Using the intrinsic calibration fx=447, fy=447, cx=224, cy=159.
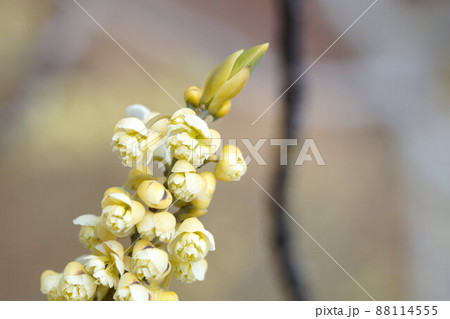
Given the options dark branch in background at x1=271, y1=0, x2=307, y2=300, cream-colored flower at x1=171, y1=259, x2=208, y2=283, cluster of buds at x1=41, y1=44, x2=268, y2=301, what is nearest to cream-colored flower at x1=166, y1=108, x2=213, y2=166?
cluster of buds at x1=41, y1=44, x2=268, y2=301

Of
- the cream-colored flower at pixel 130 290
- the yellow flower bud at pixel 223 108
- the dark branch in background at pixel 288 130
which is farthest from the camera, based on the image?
the dark branch in background at pixel 288 130

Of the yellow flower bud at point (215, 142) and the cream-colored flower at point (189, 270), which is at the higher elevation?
the yellow flower bud at point (215, 142)

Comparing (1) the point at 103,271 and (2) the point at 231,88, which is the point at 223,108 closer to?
(2) the point at 231,88

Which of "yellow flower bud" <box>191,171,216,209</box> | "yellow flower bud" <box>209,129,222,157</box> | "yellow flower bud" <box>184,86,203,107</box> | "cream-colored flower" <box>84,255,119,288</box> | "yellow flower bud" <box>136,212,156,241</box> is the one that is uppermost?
"yellow flower bud" <box>184,86,203,107</box>

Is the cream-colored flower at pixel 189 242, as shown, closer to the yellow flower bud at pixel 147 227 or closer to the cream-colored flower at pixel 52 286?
the yellow flower bud at pixel 147 227

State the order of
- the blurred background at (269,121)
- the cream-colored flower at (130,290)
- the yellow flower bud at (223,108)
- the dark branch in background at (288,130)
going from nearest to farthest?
the cream-colored flower at (130,290)
the yellow flower bud at (223,108)
the dark branch in background at (288,130)
the blurred background at (269,121)

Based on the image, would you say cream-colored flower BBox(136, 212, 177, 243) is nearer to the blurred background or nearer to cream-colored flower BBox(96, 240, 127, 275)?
cream-colored flower BBox(96, 240, 127, 275)

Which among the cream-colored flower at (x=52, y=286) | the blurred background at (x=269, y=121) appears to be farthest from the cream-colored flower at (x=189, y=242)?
the blurred background at (x=269, y=121)

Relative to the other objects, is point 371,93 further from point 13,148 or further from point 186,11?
point 13,148
